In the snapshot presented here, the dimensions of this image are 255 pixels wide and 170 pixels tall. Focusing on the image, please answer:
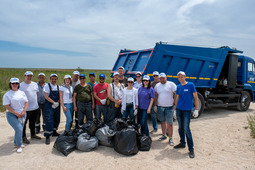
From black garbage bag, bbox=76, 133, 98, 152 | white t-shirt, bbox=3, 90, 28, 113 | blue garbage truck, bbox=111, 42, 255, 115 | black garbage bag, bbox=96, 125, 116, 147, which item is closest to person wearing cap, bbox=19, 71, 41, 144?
white t-shirt, bbox=3, 90, 28, 113

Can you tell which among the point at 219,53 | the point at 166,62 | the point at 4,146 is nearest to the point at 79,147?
the point at 4,146

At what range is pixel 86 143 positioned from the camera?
3.90 meters

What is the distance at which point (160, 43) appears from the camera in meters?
6.02

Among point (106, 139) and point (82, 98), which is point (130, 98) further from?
point (82, 98)

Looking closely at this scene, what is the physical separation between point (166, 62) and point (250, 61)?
5.07 meters

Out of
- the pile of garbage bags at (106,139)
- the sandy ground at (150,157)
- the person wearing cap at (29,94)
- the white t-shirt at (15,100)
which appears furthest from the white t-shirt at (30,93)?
the pile of garbage bags at (106,139)

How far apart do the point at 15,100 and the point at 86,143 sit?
1.73 m

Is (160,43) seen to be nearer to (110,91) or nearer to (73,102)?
(110,91)

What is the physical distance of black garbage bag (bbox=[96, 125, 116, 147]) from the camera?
13.3 ft

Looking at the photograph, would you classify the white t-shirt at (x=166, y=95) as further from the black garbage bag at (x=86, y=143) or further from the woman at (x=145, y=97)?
the black garbage bag at (x=86, y=143)

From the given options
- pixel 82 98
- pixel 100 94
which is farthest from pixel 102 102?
pixel 82 98

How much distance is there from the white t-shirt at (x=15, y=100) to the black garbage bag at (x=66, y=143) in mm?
1064

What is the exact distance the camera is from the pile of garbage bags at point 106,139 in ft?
12.3

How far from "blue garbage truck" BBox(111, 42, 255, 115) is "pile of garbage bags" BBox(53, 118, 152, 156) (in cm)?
238
